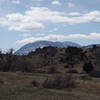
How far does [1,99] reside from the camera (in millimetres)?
15867

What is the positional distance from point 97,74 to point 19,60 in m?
20.6

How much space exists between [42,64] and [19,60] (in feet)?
80.8

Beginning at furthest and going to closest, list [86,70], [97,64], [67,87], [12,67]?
[97,64] < [86,70] < [12,67] < [67,87]

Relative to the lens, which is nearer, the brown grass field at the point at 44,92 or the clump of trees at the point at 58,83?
the brown grass field at the point at 44,92

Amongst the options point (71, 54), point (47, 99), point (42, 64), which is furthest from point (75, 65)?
point (47, 99)

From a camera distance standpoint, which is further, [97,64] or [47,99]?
[97,64]

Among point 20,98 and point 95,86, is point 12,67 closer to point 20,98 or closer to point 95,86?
point 95,86

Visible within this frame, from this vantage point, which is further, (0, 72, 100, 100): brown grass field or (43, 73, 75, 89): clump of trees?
(43, 73, 75, 89): clump of trees

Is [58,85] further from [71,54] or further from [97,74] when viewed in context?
[71,54]

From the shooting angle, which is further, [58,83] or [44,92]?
[58,83]

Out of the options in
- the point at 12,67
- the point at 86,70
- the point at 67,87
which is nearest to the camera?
the point at 67,87

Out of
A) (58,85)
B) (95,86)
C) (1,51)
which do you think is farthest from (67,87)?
(1,51)

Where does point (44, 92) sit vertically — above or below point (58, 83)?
above

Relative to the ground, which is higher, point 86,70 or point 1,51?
point 1,51
